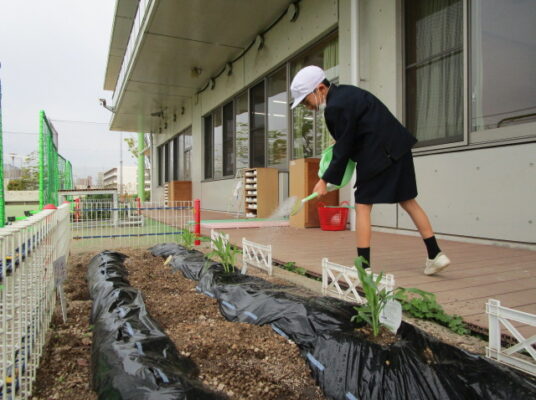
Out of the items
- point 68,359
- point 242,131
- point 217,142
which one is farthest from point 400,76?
point 217,142

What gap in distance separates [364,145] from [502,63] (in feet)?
8.49

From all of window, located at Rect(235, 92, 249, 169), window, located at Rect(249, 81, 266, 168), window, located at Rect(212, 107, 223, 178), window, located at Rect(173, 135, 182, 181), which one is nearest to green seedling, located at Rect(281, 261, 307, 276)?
window, located at Rect(249, 81, 266, 168)

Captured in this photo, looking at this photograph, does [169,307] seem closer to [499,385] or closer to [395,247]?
[499,385]

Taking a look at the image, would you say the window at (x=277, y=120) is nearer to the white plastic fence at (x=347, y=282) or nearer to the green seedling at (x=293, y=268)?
the green seedling at (x=293, y=268)

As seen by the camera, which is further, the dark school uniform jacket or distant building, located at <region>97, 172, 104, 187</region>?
distant building, located at <region>97, 172, 104, 187</region>

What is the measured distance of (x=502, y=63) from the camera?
3.80 metres

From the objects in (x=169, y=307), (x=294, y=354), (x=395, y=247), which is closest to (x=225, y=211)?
(x=395, y=247)

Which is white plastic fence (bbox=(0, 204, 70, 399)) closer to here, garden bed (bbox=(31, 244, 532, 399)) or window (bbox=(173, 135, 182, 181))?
garden bed (bbox=(31, 244, 532, 399))

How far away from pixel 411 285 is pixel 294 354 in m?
1.14

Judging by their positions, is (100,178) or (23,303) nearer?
(23,303)

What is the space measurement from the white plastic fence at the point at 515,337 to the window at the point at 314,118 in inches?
193

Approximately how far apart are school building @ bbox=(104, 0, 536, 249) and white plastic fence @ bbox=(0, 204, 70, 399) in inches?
158

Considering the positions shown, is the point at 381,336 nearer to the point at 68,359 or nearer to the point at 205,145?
the point at 68,359

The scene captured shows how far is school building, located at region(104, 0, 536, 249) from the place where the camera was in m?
3.67
